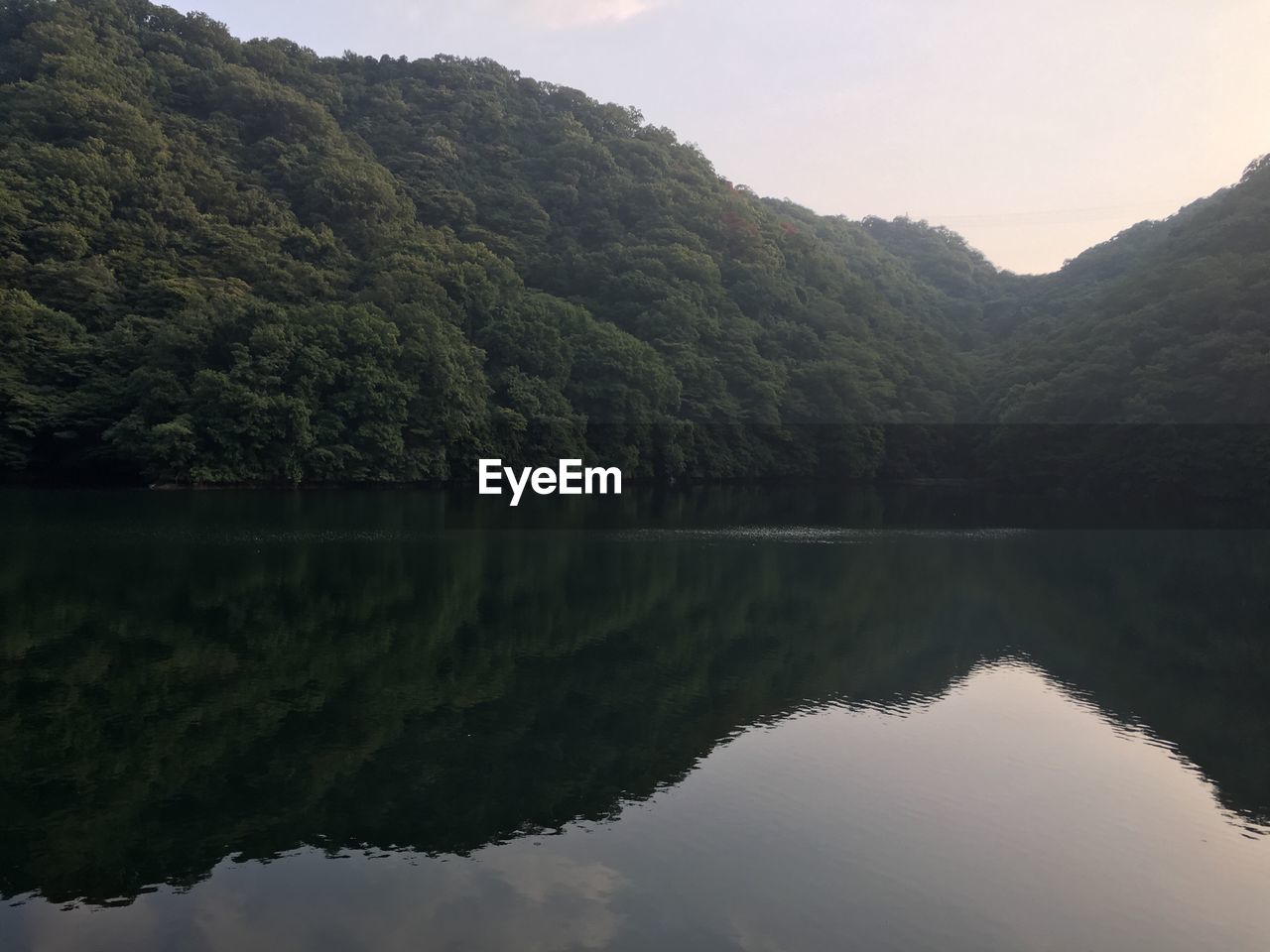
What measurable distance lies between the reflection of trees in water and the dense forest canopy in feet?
52.0

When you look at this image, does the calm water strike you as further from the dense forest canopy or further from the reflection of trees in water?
the dense forest canopy

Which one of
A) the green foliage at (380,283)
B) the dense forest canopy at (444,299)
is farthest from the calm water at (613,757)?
the dense forest canopy at (444,299)

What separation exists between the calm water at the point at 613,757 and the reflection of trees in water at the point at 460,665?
0.06 metres

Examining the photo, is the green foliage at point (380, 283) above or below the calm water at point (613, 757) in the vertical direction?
above

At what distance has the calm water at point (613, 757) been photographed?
7.00m

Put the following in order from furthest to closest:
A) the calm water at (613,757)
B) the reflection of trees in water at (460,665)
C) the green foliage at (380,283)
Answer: the green foliage at (380,283)
the reflection of trees in water at (460,665)
the calm water at (613,757)

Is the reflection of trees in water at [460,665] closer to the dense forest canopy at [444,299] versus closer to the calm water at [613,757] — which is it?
the calm water at [613,757]

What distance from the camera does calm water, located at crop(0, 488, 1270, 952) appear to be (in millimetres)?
7004

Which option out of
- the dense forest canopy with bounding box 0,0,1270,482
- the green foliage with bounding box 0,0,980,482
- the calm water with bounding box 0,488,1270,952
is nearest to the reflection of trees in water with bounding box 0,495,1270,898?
the calm water with bounding box 0,488,1270,952

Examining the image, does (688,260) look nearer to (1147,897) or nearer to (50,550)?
(50,550)

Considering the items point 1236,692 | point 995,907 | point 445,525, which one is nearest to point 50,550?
point 445,525

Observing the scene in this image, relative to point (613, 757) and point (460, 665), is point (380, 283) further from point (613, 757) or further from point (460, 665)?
point (613, 757)

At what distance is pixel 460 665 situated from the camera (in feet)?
44.1

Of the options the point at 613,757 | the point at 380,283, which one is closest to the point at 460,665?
the point at 613,757
